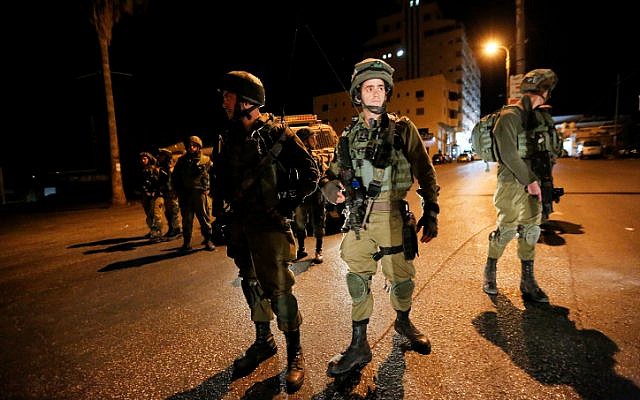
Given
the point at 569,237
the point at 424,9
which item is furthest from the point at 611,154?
the point at 424,9

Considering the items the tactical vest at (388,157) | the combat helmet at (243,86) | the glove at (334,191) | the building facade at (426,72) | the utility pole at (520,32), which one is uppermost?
the building facade at (426,72)

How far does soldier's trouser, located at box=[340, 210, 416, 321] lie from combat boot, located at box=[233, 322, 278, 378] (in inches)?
27.8

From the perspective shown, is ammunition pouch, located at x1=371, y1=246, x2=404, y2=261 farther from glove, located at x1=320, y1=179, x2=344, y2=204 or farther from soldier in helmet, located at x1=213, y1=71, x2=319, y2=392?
soldier in helmet, located at x1=213, y1=71, x2=319, y2=392

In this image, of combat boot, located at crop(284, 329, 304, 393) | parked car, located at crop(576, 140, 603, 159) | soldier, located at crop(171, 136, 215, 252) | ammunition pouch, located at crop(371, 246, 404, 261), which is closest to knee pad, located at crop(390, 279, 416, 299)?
ammunition pouch, located at crop(371, 246, 404, 261)

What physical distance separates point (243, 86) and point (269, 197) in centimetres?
86

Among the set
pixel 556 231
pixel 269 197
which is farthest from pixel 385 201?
pixel 556 231

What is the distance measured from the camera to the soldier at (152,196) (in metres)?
7.70

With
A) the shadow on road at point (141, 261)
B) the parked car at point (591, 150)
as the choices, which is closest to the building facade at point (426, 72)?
the parked car at point (591, 150)

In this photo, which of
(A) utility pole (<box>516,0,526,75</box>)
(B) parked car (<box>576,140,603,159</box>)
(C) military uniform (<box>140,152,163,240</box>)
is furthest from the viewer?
(B) parked car (<box>576,140,603,159</box>)

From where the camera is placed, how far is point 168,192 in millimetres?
7824

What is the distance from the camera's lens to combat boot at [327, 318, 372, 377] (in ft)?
8.14

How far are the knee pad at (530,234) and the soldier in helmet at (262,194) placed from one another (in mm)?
2360

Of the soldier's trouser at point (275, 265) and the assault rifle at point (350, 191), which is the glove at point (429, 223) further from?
the soldier's trouser at point (275, 265)

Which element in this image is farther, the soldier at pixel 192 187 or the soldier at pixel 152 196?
the soldier at pixel 152 196
